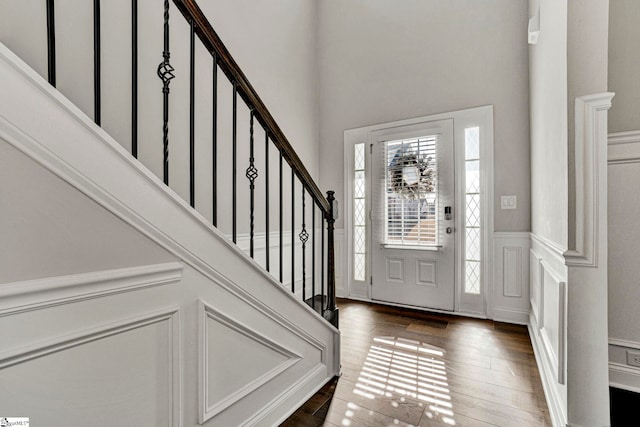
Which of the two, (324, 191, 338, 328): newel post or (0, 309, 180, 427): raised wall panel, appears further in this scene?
(324, 191, 338, 328): newel post

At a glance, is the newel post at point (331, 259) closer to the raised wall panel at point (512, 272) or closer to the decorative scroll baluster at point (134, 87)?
the decorative scroll baluster at point (134, 87)

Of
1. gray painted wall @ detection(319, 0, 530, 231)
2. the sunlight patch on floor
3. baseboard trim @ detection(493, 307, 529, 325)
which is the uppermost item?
gray painted wall @ detection(319, 0, 530, 231)

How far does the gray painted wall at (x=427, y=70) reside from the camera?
283 centimetres

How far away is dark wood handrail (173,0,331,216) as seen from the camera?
3.50ft

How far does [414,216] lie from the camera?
3.28 m

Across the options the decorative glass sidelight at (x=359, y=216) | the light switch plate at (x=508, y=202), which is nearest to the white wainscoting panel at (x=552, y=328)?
the light switch plate at (x=508, y=202)

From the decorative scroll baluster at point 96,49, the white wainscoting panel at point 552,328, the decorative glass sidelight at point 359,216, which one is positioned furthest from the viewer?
the decorative glass sidelight at point 359,216

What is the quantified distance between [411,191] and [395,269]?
0.87 meters

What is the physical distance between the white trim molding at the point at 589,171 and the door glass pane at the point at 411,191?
1.86m

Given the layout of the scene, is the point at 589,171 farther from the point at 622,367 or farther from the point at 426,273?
the point at 426,273

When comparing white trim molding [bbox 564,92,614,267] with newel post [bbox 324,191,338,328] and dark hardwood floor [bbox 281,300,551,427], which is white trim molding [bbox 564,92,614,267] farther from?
newel post [bbox 324,191,338,328]

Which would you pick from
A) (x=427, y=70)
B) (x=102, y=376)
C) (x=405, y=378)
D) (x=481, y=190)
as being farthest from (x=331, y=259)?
(x=427, y=70)

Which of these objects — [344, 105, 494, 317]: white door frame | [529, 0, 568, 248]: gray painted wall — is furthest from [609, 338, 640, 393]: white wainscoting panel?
[344, 105, 494, 317]: white door frame

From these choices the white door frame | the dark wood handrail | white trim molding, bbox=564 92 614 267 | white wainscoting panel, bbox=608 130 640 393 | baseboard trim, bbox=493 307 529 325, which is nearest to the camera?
the dark wood handrail
